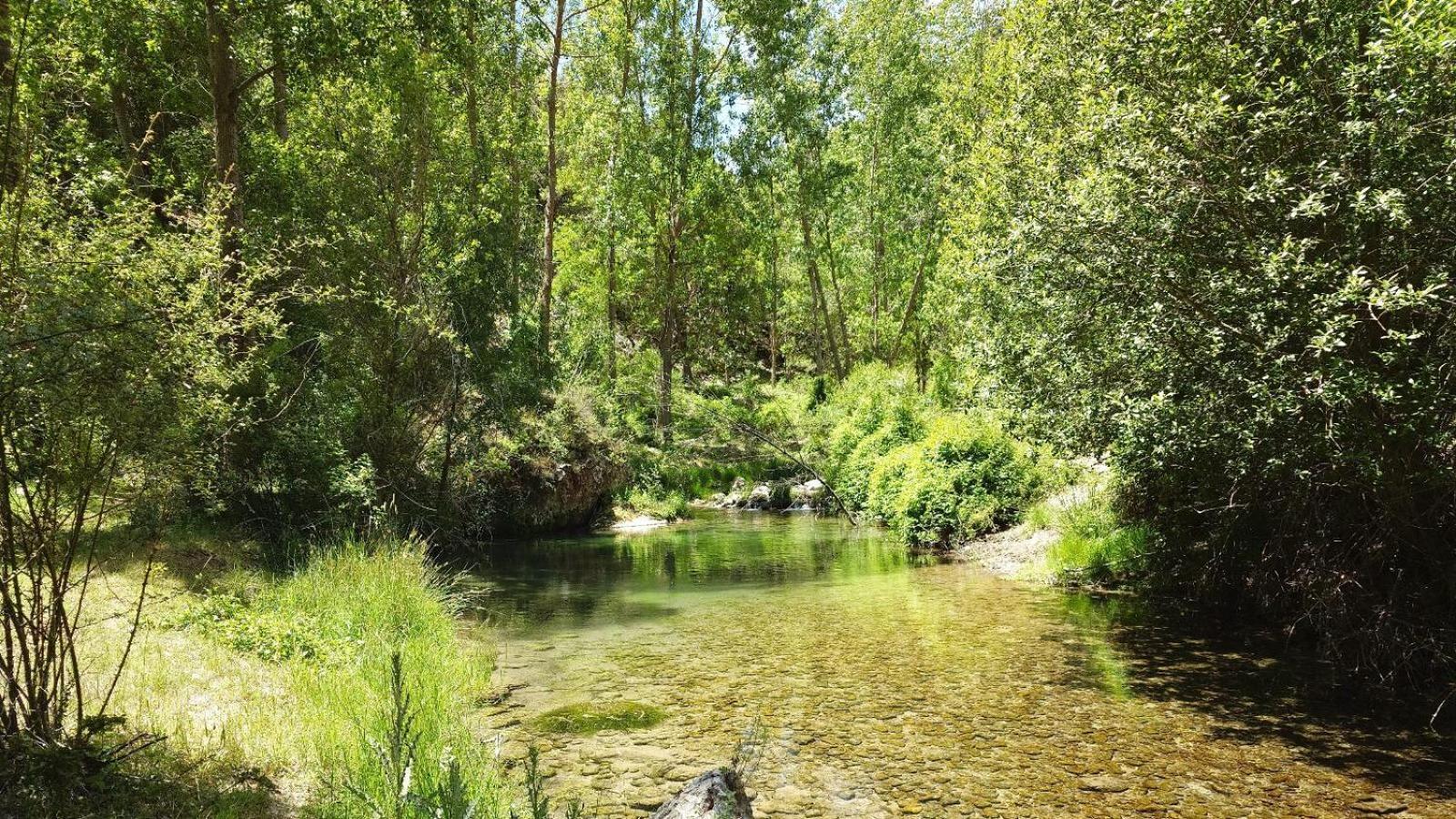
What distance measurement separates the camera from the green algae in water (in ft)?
22.2

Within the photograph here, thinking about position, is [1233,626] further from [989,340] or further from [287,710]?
[287,710]

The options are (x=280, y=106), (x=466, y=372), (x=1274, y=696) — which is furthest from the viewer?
(x=280, y=106)

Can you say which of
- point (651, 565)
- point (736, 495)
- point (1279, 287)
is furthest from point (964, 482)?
point (736, 495)

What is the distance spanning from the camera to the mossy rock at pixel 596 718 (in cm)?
677

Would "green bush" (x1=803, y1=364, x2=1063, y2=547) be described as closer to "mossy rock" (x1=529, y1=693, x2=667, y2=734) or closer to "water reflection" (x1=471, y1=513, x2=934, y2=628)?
"water reflection" (x1=471, y1=513, x2=934, y2=628)

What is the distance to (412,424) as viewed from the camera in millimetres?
15656

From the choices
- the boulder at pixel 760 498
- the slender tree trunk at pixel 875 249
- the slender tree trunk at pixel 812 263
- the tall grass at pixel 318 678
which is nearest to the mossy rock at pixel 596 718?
the tall grass at pixel 318 678

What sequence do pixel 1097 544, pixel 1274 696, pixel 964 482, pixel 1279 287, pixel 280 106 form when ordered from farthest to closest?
pixel 280 106 < pixel 964 482 < pixel 1097 544 < pixel 1274 696 < pixel 1279 287

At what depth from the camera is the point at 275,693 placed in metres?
6.20

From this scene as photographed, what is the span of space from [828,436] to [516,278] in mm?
12454

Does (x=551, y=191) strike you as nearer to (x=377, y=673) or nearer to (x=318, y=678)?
(x=318, y=678)

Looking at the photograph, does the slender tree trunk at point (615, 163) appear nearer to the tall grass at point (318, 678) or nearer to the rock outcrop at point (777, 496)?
the rock outcrop at point (777, 496)

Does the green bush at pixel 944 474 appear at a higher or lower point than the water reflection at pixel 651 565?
higher

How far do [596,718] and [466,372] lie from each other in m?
11.1
